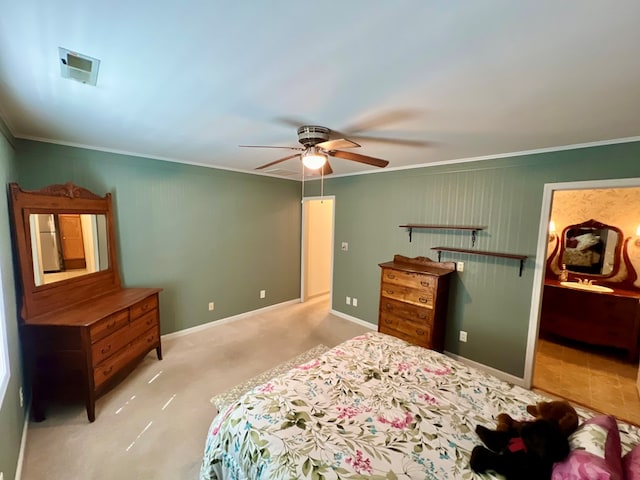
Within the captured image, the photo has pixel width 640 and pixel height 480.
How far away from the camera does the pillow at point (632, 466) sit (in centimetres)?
95

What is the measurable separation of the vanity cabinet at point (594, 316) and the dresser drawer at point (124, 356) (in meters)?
5.02

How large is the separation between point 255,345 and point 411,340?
1.92 meters

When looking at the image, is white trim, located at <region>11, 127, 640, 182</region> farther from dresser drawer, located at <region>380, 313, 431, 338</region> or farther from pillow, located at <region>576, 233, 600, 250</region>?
pillow, located at <region>576, 233, 600, 250</region>

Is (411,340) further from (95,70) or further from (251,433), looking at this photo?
(95,70)

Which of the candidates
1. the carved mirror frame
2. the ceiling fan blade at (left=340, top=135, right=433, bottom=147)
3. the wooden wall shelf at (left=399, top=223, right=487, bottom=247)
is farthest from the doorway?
the carved mirror frame

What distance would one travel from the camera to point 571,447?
41.6 inches

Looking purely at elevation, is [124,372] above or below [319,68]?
below

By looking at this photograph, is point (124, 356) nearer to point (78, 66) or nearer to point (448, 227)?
point (78, 66)

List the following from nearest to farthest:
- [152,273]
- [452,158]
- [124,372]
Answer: [124,372] < [452,158] < [152,273]

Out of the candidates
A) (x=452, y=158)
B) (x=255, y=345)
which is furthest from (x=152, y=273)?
(x=452, y=158)

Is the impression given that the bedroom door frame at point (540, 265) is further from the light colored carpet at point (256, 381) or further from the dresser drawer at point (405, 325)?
the light colored carpet at point (256, 381)

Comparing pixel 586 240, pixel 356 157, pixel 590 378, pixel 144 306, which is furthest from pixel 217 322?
pixel 586 240

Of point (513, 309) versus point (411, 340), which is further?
point (411, 340)

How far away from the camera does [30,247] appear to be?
2.19 meters
